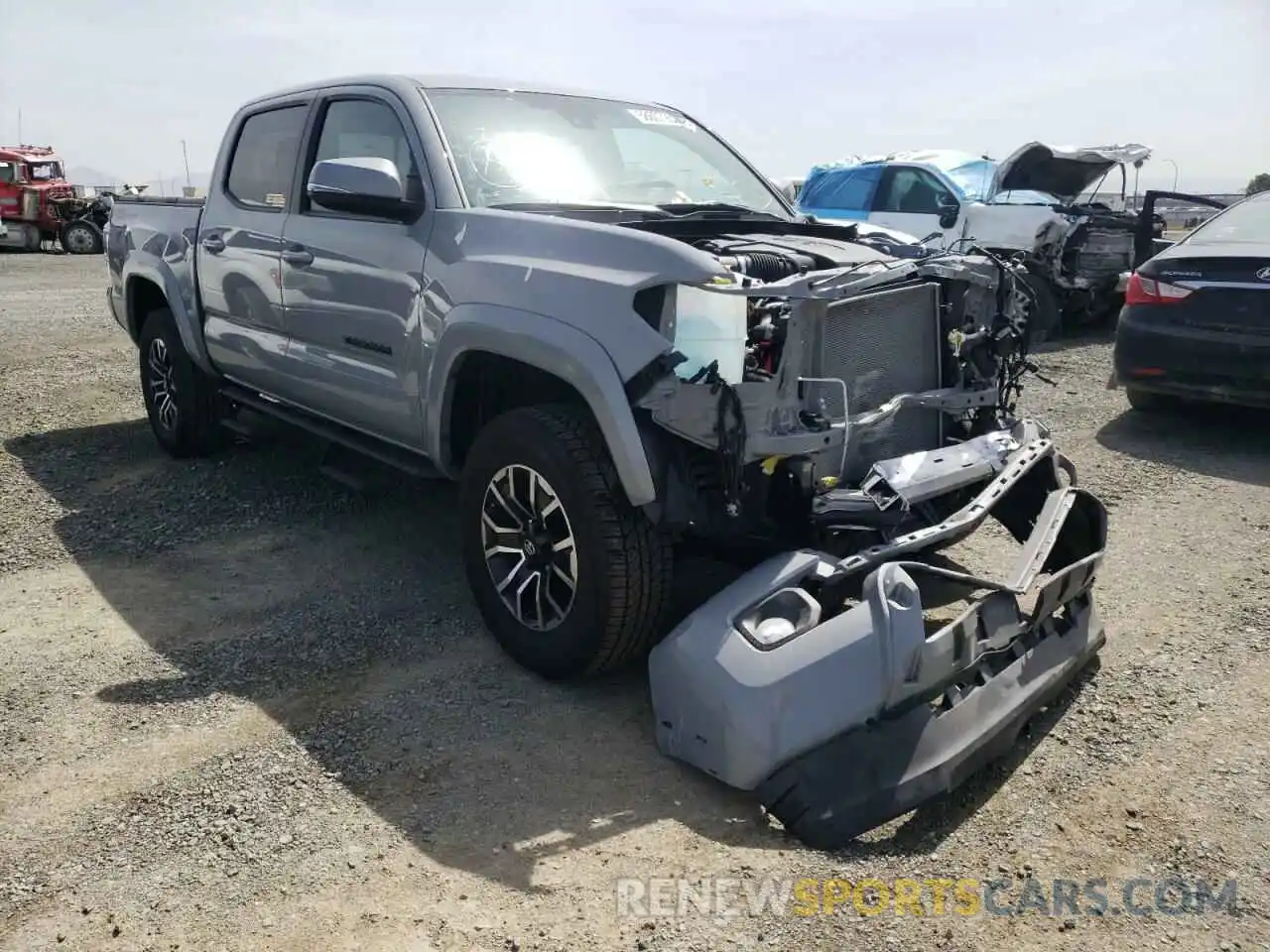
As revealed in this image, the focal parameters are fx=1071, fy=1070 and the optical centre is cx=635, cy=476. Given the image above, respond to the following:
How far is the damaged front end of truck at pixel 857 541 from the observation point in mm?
2926

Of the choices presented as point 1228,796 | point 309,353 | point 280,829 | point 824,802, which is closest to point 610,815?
point 824,802

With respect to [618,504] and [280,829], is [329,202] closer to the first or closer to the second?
[618,504]

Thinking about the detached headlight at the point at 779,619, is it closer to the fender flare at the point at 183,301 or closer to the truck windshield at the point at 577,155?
the truck windshield at the point at 577,155

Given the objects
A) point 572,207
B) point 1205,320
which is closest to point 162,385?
point 572,207

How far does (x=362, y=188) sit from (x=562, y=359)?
109 cm

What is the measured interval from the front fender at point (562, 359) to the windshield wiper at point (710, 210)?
920 millimetres

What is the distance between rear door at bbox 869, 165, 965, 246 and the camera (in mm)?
11914

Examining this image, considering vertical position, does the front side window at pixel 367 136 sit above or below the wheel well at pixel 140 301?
above

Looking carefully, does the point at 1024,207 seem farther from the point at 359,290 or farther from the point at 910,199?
the point at 359,290

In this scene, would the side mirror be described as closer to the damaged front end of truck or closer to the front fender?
the front fender

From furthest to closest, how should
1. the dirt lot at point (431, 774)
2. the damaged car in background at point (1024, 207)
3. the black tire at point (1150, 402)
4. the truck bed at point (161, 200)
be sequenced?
1. the damaged car in background at point (1024, 207)
2. the black tire at point (1150, 402)
3. the truck bed at point (161, 200)
4. the dirt lot at point (431, 774)

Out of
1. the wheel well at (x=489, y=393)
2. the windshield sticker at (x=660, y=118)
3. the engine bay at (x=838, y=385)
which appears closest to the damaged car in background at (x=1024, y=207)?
the windshield sticker at (x=660, y=118)

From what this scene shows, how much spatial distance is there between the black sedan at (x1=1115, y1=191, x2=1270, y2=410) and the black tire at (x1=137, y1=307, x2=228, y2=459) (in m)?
5.95

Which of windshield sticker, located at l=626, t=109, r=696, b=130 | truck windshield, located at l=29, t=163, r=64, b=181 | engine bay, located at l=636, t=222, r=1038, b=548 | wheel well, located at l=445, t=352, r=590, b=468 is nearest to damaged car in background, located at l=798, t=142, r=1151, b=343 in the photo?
windshield sticker, located at l=626, t=109, r=696, b=130
